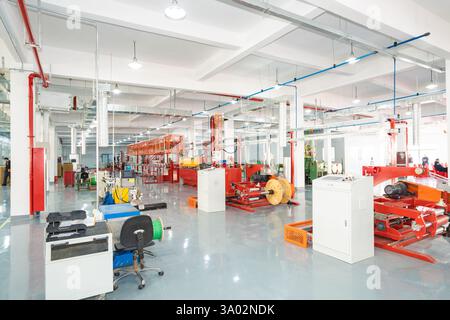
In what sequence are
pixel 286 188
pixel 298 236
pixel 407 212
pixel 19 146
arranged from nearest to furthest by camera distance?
pixel 407 212 < pixel 298 236 < pixel 19 146 < pixel 286 188

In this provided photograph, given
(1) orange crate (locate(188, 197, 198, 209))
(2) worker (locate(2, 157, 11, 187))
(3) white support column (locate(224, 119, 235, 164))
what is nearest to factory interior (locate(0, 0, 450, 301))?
(1) orange crate (locate(188, 197, 198, 209))

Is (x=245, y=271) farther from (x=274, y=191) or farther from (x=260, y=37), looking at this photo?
(x=260, y=37)

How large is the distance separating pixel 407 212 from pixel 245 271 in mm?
2626

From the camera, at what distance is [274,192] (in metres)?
7.11

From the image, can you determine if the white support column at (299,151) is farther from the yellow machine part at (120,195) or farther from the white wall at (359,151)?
the yellow machine part at (120,195)

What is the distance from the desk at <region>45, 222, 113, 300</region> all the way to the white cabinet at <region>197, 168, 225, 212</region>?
4.14 metres

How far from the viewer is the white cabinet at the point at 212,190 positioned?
6.71 meters

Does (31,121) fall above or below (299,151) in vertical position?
above

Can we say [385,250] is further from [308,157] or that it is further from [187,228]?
[308,157]

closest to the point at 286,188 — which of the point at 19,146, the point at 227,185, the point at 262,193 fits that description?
the point at 262,193

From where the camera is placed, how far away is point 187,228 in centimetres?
524

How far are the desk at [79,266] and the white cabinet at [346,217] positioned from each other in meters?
2.87

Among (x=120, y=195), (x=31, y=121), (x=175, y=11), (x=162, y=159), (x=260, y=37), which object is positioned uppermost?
(x=260, y=37)

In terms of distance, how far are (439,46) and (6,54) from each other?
9.46 meters
